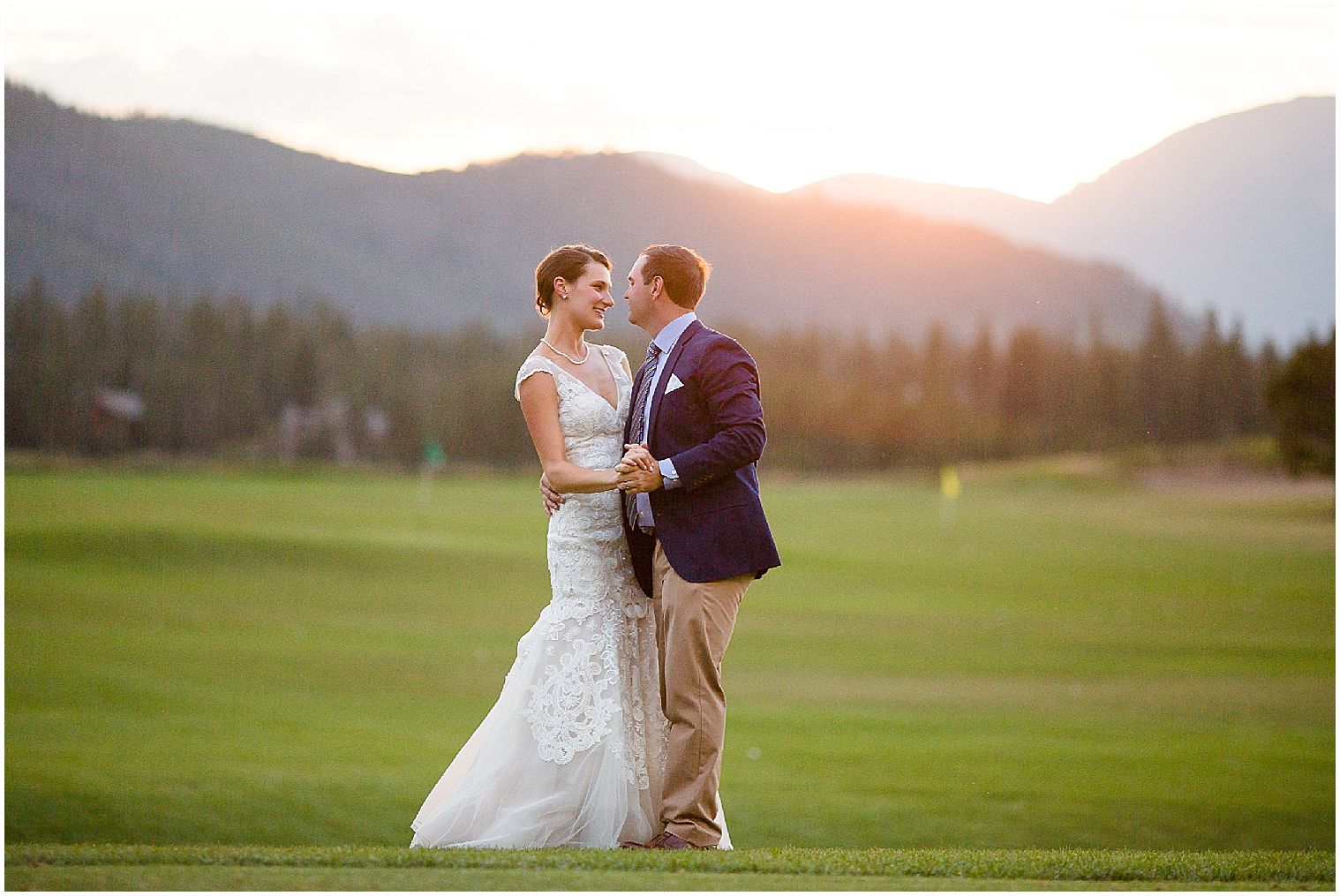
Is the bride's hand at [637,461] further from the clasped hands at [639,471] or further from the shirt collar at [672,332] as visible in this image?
the shirt collar at [672,332]

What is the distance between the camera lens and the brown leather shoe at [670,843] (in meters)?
3.04

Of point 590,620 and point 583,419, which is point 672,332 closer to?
point 583,419

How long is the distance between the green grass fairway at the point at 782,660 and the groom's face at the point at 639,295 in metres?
1.25

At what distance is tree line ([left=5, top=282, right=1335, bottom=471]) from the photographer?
15375 millimetres

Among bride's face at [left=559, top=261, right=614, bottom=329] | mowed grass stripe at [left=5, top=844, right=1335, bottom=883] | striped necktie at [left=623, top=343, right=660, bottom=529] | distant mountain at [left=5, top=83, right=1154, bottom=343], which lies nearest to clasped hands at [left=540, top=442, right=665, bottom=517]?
striped necktie at [left=623, top=343, right=660, bottom=529]

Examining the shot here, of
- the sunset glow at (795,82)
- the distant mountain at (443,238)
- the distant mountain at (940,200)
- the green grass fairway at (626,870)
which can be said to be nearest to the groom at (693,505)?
the green grass fairway at (626,870)

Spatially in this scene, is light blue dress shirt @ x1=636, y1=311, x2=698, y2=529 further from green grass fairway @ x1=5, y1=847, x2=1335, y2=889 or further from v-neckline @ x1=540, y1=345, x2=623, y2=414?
green grass fairway @ x1=5, y1=847, x2=1335, y2=889

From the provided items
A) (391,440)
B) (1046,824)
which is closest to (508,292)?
(391,440)

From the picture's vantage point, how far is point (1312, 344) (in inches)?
597

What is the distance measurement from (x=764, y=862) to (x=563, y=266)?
141cm

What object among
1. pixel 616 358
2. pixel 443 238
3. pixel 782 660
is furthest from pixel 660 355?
pixel 443 238

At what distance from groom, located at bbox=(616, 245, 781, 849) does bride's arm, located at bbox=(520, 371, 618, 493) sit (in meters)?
0.13

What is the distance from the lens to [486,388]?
1689 centimetres

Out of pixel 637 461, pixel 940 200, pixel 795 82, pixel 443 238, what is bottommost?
pixel 637 461
